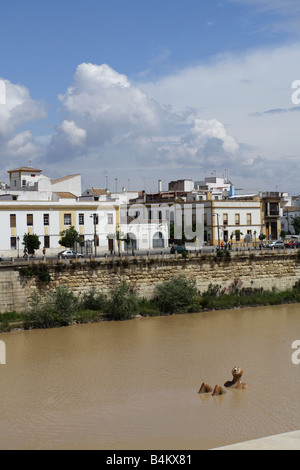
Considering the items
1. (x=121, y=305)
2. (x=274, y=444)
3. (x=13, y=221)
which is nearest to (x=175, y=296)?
(x=121, y=305)

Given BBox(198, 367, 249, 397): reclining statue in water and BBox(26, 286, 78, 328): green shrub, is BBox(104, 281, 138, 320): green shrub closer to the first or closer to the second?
BBox(26, 286, 78, 328): green shrub

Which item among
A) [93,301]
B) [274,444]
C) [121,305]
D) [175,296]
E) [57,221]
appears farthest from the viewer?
[57,221]

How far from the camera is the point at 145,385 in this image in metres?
18.2

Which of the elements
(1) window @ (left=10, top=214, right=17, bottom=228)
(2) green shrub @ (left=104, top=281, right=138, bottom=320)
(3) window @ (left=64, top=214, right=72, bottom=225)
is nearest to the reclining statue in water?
(2) green shrub @ (left=104, top=281, right=138, bottom=320)

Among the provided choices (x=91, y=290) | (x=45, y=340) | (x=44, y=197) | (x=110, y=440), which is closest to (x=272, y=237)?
(x=44, y=197)

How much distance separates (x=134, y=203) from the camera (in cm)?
5678

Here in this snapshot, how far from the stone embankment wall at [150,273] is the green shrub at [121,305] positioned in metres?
1.55

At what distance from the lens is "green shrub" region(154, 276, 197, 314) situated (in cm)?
2925

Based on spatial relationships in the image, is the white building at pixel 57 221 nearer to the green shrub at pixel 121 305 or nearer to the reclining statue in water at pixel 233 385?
the green shrub at pixel 121 305

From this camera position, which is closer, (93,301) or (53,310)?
(53,310)

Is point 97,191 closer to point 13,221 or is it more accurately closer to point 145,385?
point 13,221

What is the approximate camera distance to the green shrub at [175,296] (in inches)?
1152

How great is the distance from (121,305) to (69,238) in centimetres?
1143

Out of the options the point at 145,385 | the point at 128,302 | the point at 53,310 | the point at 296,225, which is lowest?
the point at 145,385
